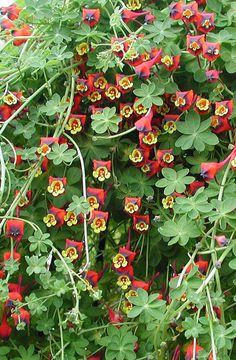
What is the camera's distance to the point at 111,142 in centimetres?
136

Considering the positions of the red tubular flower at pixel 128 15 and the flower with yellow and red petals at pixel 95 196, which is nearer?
the flower with yellow and red petals at pixel 95 196

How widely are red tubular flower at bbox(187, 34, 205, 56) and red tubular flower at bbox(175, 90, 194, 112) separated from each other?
0.07m

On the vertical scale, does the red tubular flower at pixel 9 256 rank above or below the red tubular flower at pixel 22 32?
below

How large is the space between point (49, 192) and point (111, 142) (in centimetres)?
15

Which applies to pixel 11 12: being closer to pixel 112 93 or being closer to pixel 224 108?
pixel 112 93

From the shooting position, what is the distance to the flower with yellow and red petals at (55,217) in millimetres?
1283

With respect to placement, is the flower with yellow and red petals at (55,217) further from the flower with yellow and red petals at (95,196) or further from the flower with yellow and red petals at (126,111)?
the flower with yellow and red petals at (126,111)

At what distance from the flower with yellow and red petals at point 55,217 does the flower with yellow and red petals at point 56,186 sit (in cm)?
3

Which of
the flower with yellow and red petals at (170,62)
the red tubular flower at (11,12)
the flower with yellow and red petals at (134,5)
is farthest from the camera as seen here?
the red tubular flower at (11,12)

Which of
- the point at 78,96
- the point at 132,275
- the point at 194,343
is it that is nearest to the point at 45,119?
the point at 78,96

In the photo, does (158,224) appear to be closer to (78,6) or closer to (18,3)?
(78,6)

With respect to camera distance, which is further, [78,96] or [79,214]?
[78,96]

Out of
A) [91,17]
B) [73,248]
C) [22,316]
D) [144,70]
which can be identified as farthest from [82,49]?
[22,316]

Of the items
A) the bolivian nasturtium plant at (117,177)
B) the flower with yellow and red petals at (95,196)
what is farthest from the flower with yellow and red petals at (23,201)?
the flower with yellow and red petals at (95,196)
